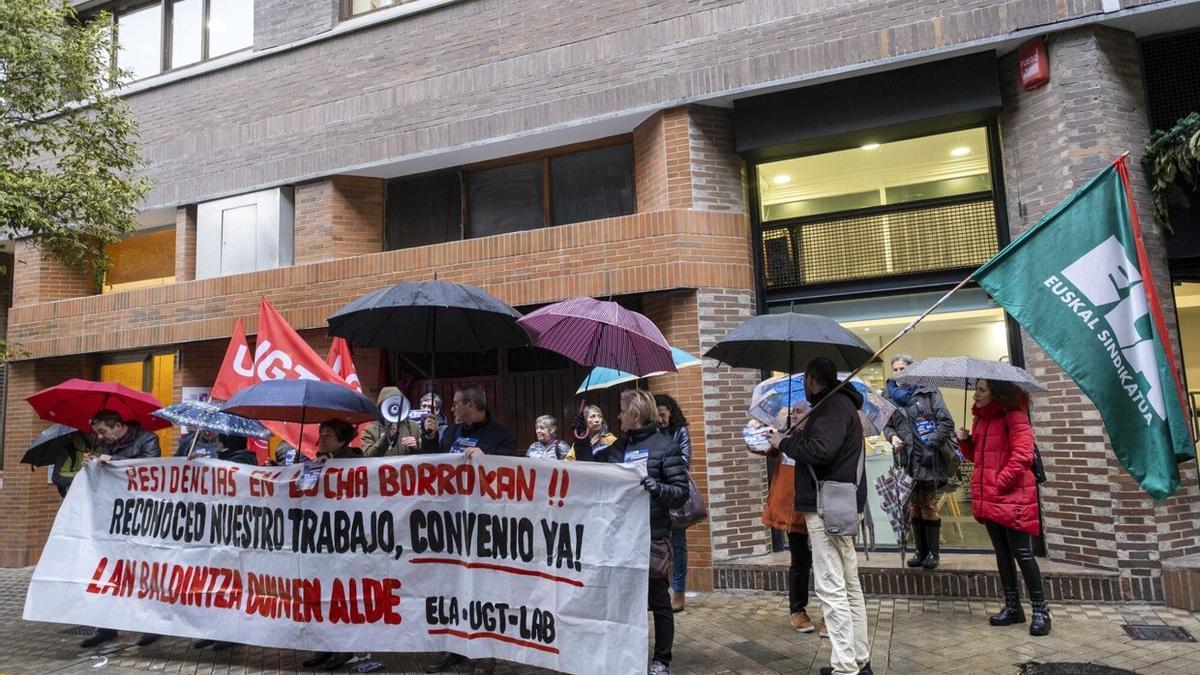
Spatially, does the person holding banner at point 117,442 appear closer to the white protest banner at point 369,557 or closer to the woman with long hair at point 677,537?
the white protest banner at point 369,557

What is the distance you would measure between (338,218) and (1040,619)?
29.3 ft

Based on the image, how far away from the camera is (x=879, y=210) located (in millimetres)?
8430

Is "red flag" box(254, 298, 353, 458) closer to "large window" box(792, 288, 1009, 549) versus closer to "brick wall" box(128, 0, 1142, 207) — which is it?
"brick wall" box(128, 0, 1142, 207)

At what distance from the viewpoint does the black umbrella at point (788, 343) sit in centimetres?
543

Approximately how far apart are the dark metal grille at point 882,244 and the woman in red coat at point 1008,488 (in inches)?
92.9

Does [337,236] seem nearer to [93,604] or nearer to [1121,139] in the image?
[93,604]

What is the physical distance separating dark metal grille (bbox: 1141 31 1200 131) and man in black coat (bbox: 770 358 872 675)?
5.11m

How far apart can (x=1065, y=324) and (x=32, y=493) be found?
13.5 metres

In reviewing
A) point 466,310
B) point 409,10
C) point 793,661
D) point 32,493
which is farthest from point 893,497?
point 32,493

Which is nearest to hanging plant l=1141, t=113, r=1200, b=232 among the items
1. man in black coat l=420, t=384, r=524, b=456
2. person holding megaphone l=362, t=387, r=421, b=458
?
man in black coat l=420, t=384, r=524, b=456

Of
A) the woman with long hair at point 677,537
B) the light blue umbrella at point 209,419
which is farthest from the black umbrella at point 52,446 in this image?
the woman with long hair at point 677,537

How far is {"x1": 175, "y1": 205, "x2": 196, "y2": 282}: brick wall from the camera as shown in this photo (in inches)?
453

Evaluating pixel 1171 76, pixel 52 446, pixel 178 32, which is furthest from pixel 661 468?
pixel 178 32

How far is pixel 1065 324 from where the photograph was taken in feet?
14.8
